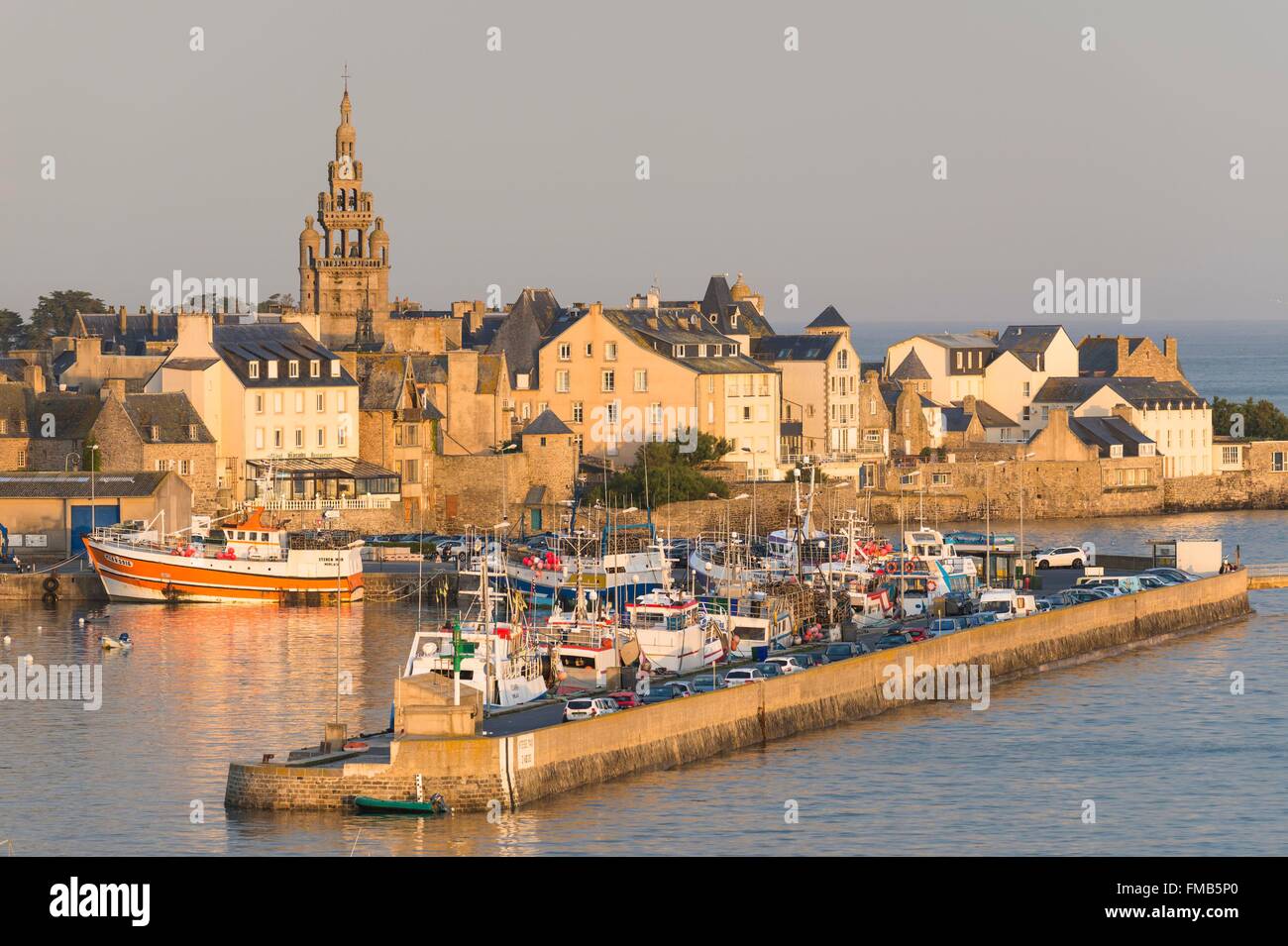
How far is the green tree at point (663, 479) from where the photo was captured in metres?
90.1

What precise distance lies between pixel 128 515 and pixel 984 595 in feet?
88.9

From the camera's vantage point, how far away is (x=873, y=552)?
73688 mm

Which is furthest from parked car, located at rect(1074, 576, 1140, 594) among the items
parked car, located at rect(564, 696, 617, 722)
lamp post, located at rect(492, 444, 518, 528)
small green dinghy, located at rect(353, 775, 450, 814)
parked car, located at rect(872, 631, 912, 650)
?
small green dinghy, located at rect(353, 775, 450, 814)

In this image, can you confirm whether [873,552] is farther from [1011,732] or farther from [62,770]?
[62,770]

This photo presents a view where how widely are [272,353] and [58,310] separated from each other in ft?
204

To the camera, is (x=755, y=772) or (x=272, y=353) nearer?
(x=755, y=772)

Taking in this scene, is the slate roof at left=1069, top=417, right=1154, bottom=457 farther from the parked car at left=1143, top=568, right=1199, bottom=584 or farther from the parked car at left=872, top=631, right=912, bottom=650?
the parked car at left=872, top=631, right=912, bottom=650

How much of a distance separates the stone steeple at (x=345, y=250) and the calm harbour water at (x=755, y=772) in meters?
49.1

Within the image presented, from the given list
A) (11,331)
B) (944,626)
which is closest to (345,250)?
(11,331)

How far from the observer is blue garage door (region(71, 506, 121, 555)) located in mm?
77500

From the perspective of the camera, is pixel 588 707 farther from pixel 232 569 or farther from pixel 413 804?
pixel 232 569

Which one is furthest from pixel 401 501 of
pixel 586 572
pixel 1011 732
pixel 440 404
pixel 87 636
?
pixel 1011 732

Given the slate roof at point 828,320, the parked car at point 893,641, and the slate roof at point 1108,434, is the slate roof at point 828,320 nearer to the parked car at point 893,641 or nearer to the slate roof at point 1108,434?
the slate roof at point 1108,434

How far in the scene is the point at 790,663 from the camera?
51.8 meters
